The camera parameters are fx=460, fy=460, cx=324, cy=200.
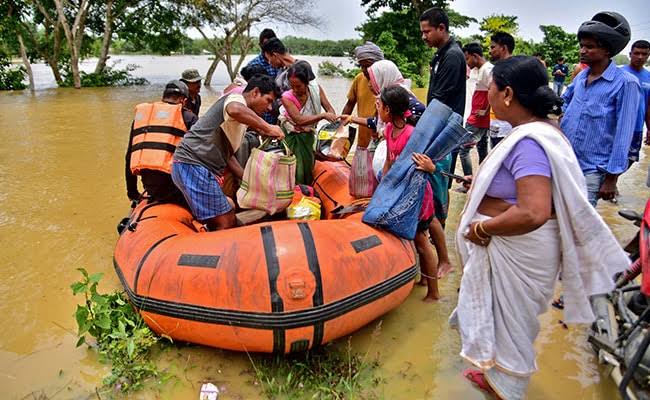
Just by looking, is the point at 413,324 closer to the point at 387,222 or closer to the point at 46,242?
the point at 387,222

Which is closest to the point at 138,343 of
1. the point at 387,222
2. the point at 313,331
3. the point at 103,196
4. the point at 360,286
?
the point at 313,331

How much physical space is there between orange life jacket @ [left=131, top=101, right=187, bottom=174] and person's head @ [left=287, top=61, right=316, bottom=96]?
95 centimetres

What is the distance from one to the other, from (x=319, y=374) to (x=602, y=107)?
2.27m

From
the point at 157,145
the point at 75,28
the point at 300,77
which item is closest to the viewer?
the point at 157,145

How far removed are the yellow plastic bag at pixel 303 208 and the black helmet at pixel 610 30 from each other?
210 centimetres

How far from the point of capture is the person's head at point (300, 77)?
3828mm

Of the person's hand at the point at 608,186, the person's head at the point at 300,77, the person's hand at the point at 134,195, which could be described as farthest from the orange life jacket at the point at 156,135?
the person's hand at the point at 608,186

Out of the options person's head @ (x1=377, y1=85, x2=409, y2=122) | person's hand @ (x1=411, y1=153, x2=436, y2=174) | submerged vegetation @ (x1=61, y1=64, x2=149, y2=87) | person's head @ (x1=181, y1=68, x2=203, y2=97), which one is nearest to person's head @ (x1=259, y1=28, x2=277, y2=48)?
person's head @ (x1=181, y1=68, x2=203, y2=97)

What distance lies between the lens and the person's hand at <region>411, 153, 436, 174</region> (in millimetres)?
2736

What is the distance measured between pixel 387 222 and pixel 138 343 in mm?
1642

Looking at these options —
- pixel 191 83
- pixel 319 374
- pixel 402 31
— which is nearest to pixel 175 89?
pixel 191 83

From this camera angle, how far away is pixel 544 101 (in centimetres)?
178

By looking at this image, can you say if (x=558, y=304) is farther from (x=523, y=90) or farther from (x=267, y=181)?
(x=267, y=181)

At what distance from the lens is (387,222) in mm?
2898
